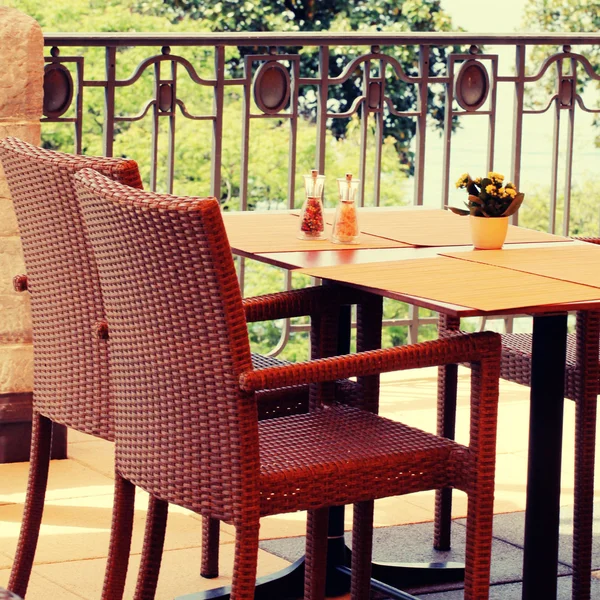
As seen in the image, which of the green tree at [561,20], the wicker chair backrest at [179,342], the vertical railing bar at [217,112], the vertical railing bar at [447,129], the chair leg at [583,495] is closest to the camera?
the wicker chair backrest at [179,342]

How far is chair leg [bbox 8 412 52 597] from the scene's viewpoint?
2.78 metres

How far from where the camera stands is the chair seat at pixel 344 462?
2199 millimetres

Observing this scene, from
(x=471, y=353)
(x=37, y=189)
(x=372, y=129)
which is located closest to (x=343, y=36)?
(x=37, y=189)

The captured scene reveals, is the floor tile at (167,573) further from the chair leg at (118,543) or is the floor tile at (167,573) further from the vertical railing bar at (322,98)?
the vertical railing bar at (322,98)

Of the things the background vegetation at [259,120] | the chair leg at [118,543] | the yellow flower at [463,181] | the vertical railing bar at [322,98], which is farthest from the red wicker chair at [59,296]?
the background vegetation at [259,120]

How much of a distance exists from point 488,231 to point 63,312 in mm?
889

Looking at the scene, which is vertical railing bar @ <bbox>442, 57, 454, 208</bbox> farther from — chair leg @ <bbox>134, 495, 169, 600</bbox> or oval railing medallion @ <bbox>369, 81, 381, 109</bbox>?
chair leg @ <bbox>134, 495, 169, 600</bbox>

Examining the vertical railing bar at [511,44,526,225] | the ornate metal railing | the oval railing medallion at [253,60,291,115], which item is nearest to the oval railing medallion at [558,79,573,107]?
the ornate metal railing

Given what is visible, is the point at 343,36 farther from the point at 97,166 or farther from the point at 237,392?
the point at 237,392

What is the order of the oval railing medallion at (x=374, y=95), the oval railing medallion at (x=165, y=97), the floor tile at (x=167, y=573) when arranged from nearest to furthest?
the floor tile at (x=167, y=573)
the oval railing medallion at (x=165, y=97)
the oval railing medallion at (x=374, y=95)

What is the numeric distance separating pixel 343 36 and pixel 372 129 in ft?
32.4

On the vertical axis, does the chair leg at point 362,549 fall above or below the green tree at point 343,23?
below

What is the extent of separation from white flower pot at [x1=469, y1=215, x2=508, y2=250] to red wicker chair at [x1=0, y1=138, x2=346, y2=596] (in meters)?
0.36

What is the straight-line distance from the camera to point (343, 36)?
14.2 feet
